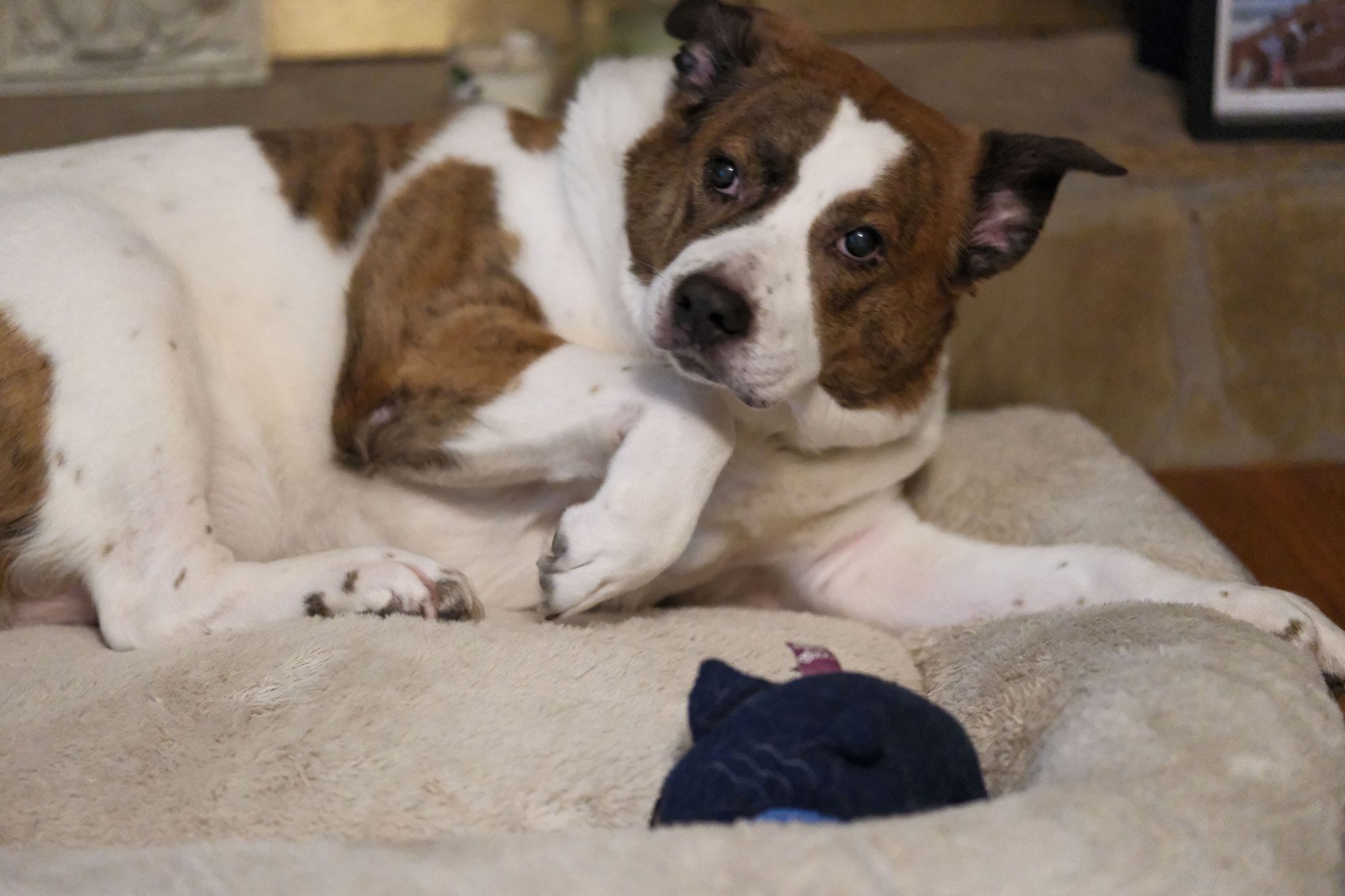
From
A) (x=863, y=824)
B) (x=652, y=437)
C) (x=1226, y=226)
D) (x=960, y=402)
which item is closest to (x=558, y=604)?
(x=652, y=437)

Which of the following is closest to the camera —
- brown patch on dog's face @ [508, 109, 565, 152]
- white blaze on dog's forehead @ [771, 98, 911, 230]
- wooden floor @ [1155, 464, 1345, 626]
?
white blaze on dog's forehead @ [771, 98, 911, 230]

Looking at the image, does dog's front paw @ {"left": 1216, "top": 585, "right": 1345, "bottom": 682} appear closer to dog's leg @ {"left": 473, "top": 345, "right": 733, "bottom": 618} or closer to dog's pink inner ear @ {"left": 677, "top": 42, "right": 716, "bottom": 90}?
dog's leg @ {"left": 473, "top": 345, "right": 733, "bottom": 618}

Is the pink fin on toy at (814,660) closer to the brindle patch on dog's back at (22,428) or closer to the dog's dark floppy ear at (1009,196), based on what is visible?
the dog's dark floppy ear at (1009,196)

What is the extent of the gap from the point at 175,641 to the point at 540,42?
2.42 metres

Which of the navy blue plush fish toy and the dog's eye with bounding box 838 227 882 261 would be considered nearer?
the navy blue plush fish toy

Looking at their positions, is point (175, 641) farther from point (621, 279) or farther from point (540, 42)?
point (540, 42)

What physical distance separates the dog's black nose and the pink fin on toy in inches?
22.0

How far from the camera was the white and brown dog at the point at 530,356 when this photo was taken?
1.83 meters

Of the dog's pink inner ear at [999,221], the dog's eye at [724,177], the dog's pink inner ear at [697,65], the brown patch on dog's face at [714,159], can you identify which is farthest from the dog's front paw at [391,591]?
the dog's pink inner ear at [999,221]

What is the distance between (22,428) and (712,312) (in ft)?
3.59

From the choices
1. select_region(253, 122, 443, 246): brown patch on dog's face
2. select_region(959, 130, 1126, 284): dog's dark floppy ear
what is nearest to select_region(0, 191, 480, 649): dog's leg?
select_region(253, 122, 443, 246): brown patch on dog's face

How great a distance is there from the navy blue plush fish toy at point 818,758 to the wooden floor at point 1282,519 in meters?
1.41

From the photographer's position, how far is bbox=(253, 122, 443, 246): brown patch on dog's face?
227 cm

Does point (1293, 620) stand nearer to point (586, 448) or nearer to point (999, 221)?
point (999, 221)
